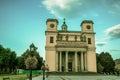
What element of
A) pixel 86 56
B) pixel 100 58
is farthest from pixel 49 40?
pixel 100 58

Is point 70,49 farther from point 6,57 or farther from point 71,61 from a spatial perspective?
point 6,57

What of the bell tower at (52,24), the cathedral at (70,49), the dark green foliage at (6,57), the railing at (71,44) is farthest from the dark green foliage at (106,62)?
the dark green foliage at (6,57)

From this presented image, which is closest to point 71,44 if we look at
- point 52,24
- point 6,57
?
point 52,24

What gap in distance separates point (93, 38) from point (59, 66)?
635 inches

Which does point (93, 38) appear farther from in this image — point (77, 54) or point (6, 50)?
point (6, 50)

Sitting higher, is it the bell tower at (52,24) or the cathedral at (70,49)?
the bell tower at (52,24)

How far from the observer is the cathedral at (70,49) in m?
68.2

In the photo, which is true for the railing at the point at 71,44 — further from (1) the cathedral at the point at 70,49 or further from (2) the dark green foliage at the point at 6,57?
(2) the dark green foliage at the point at 6,57

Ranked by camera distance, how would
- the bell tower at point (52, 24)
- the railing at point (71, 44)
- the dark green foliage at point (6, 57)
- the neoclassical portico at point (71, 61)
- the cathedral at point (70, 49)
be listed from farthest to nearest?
the bell tower at point (52, 24) < the dark green foliage at point (6, 57) < the railing at point (71, 44) < the cathedral at point (70, 49) < the neoclassical portico at point (71, 61)

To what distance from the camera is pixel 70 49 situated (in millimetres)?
68500

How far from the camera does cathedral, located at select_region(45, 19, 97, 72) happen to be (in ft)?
224

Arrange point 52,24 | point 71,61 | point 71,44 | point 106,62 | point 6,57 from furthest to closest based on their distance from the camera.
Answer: point 106,62, point 52,24, point 71,61, point 6,57, point 71,44

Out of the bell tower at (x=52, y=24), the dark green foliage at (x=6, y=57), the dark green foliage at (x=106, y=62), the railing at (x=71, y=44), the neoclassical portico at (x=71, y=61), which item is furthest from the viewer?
the dark green foliage at (x=106, y=62)

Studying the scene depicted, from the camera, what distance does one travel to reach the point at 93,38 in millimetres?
72438
